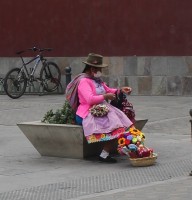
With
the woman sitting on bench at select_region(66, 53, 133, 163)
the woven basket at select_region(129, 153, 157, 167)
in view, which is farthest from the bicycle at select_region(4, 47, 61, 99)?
the woven basket at select_region(129, 153, 157, 167)

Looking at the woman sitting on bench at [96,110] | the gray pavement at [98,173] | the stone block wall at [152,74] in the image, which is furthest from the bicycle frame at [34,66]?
the woman sitting on bench at [96,110]

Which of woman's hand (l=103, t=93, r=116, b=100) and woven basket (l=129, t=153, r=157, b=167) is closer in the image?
woven basket (l=129, t=153, r=157, b=167)

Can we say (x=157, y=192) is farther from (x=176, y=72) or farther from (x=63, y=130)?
(x=176, y=72)

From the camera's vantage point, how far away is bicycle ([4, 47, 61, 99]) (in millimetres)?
18000

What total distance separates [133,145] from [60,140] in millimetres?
1198

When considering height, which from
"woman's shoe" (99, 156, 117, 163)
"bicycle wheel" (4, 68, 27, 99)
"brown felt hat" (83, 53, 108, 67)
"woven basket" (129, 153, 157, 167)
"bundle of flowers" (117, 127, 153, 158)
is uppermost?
"brown felt hat" (83, 53, 108, 67)

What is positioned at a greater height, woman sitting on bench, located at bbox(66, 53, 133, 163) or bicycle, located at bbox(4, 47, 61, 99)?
woman sitting on bench, located at bbox(66, 53, 133, 163)

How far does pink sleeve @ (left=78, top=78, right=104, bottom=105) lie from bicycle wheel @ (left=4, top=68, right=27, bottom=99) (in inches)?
353

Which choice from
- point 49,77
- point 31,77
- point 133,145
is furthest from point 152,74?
point 133,145

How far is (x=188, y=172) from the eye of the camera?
817cm

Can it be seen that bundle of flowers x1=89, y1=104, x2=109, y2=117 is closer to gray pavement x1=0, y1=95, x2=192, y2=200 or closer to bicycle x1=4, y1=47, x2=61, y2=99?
gray pavement x1=0, y1=95, x2=192, y2=200

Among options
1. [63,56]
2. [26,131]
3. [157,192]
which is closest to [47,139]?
[26,131]

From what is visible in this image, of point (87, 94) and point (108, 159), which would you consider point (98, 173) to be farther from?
point (87, 94)
